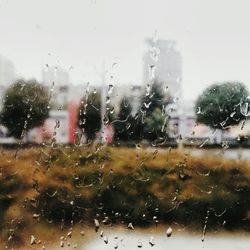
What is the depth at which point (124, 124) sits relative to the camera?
3.16 metres

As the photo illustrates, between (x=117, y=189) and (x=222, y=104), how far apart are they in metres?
0.78

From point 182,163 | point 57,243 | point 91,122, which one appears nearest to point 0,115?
point 91,122

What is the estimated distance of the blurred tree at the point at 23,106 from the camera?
Result: 3.04 meters

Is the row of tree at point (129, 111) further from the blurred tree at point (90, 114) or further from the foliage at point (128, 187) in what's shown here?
the foliage at point (128, 187)

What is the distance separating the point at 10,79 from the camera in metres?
3.08

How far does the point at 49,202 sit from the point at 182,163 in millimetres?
771

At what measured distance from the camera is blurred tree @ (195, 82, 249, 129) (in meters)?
3.10

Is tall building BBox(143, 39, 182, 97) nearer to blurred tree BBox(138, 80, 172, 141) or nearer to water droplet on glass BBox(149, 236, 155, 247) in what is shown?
blurred tree BBox(138, 80, 172, 141)

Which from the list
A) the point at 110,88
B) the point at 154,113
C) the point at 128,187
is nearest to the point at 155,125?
the point at 154,113

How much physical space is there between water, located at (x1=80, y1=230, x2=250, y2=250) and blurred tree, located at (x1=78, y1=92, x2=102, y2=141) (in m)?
0.54

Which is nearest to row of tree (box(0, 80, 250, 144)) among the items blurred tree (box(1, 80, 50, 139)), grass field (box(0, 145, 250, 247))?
blurred tree (box(1, 80, 50, 139))

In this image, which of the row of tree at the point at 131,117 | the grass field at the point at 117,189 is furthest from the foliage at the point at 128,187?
the row of tree at the point at 131,117

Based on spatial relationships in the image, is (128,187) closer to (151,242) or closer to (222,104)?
(151,242)

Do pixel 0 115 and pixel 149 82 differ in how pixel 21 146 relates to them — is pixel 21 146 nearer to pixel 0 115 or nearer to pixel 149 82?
pixel 0 115
